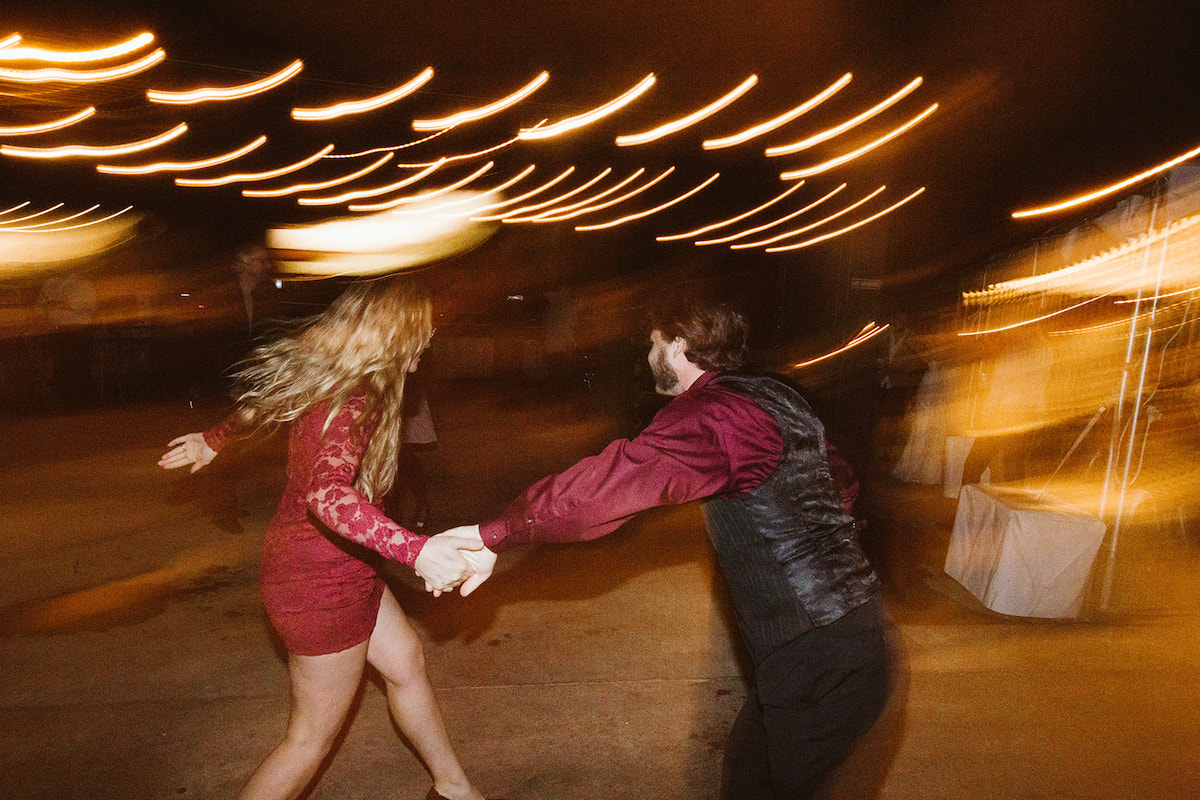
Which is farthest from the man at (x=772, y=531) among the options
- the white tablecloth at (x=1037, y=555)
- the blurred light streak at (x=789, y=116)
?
the blurred light streak at (x=789, y=116)

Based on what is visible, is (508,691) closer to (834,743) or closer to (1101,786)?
(834,743)

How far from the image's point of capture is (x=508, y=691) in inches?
149

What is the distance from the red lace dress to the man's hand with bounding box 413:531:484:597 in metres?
0.09

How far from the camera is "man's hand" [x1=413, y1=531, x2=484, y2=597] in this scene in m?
2.01

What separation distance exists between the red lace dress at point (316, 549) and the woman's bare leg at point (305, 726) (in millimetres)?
58

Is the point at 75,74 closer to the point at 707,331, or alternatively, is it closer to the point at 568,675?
the point at 568,675

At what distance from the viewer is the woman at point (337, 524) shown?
2.12 m

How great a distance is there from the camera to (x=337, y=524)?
208cm

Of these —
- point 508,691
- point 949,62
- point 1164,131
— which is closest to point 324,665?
point 508,691

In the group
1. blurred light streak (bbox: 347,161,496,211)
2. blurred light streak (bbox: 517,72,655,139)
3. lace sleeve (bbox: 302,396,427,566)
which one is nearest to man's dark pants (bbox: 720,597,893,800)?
lace sleeve (bbox: 302,396,427,566)

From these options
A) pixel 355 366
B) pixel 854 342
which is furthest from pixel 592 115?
pixel 355 366

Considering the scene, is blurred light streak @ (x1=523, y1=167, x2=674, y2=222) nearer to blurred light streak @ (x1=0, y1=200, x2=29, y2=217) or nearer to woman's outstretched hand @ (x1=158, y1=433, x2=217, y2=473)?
blurred light streak @ (x1=0, y1=200, x2=29, y2=217)

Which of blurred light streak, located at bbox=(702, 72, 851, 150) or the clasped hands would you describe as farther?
blurred light streak, located at bbox=(702, 72, 851, 150)

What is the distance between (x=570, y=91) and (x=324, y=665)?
11.7 metres
